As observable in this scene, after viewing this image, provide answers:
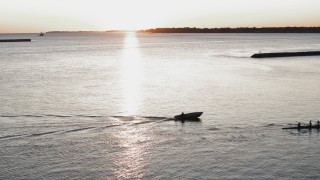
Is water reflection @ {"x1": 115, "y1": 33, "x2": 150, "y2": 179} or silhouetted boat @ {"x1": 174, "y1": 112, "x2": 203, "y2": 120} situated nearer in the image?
water reflection @ {"x1": 115, "y1": 33, "x2": 150, "y2": 179}

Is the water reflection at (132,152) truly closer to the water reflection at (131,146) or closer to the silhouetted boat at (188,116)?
the water reflection at (131,146)

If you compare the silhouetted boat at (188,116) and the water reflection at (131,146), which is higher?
the silhouetted boat at (188,116)

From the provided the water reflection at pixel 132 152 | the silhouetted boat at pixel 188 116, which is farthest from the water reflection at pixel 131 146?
the silhouetted boat at pixel 188 116

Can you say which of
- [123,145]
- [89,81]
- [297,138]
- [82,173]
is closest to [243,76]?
[89,81]

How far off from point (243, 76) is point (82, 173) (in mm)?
90708

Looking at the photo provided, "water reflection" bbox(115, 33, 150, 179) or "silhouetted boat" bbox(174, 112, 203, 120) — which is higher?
"silhouetted boat" bbox(174, 112, 203, 120)

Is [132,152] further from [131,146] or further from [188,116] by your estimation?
[188,116]

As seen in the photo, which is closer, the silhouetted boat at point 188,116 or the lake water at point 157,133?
the lake water at point 157,133

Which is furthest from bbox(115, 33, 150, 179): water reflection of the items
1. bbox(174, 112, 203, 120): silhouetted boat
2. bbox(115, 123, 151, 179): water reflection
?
bbox(174, 112, 203, 120): silhouetted boat

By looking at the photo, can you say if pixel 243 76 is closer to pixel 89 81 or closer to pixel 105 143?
pixel 89 81

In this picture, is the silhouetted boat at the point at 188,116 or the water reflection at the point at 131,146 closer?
the water reflection at the point at 131,146

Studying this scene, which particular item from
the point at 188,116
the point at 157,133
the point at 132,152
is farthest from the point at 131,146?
the point at 188,116

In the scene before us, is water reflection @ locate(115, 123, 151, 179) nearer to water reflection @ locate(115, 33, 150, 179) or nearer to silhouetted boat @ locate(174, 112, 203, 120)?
water reflection @ locate(115, 33, 150, 179)

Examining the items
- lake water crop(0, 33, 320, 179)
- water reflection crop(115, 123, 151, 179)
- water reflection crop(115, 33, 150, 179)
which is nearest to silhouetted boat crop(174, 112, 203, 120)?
lake water crop(0, 33, 320, 179)
